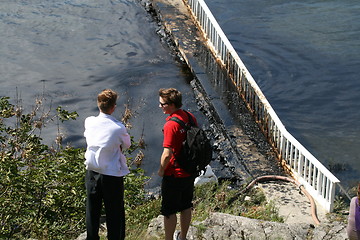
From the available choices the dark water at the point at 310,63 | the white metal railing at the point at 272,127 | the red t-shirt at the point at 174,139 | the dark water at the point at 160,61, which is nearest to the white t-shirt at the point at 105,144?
the red t-shirt at the point at 174,139

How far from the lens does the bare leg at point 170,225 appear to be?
5875mm

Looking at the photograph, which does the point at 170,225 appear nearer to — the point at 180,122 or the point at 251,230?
the point at 251,230

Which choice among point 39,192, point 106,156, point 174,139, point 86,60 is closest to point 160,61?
point 86,60

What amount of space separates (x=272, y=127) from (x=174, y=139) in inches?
259

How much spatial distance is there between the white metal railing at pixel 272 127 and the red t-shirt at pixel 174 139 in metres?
3.99

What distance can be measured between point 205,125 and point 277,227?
6.89 m

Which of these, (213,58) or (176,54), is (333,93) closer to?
(213,58)

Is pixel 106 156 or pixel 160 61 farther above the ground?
pixel 160 61

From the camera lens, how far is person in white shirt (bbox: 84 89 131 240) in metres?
5.38

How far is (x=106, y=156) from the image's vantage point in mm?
5402

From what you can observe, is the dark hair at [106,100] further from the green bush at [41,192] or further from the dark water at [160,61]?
the dark water at [160,61]

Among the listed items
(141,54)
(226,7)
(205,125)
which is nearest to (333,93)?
(205,125)

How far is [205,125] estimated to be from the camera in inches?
514

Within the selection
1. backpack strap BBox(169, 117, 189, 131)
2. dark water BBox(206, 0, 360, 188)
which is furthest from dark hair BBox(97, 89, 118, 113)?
dark water BBox(206, 0, 360, 188)
